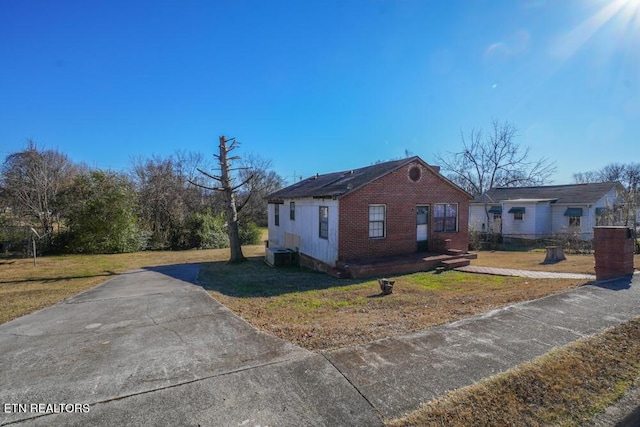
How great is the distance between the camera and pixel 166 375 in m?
3.74

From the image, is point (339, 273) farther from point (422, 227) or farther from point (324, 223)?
point (422, 227)

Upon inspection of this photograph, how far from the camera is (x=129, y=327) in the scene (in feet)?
18.3

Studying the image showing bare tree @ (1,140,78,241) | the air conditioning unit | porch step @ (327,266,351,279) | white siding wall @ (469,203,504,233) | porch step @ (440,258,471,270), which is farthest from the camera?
white siding wall @ (469,203,504,233)

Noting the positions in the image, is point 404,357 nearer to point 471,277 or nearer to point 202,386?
point 202,386

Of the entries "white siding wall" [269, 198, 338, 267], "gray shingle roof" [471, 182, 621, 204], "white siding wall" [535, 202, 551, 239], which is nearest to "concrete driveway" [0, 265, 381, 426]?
"white siding wall" [269, 198, 338, 267]

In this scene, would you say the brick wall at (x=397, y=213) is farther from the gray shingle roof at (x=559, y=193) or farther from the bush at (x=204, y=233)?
the bush at (x=204, y=233)

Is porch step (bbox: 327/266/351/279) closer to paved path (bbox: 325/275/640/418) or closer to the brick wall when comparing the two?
the brick wall

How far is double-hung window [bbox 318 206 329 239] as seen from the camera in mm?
12078

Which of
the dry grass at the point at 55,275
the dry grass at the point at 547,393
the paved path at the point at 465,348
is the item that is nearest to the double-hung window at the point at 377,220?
the paved path at the point at 465,348

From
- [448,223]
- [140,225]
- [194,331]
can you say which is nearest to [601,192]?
[448,223]

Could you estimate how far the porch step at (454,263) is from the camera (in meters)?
11.8

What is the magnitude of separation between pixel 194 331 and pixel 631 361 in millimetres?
5979

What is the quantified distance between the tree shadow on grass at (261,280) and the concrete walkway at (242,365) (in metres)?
2.81

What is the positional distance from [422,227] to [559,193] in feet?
58.4
